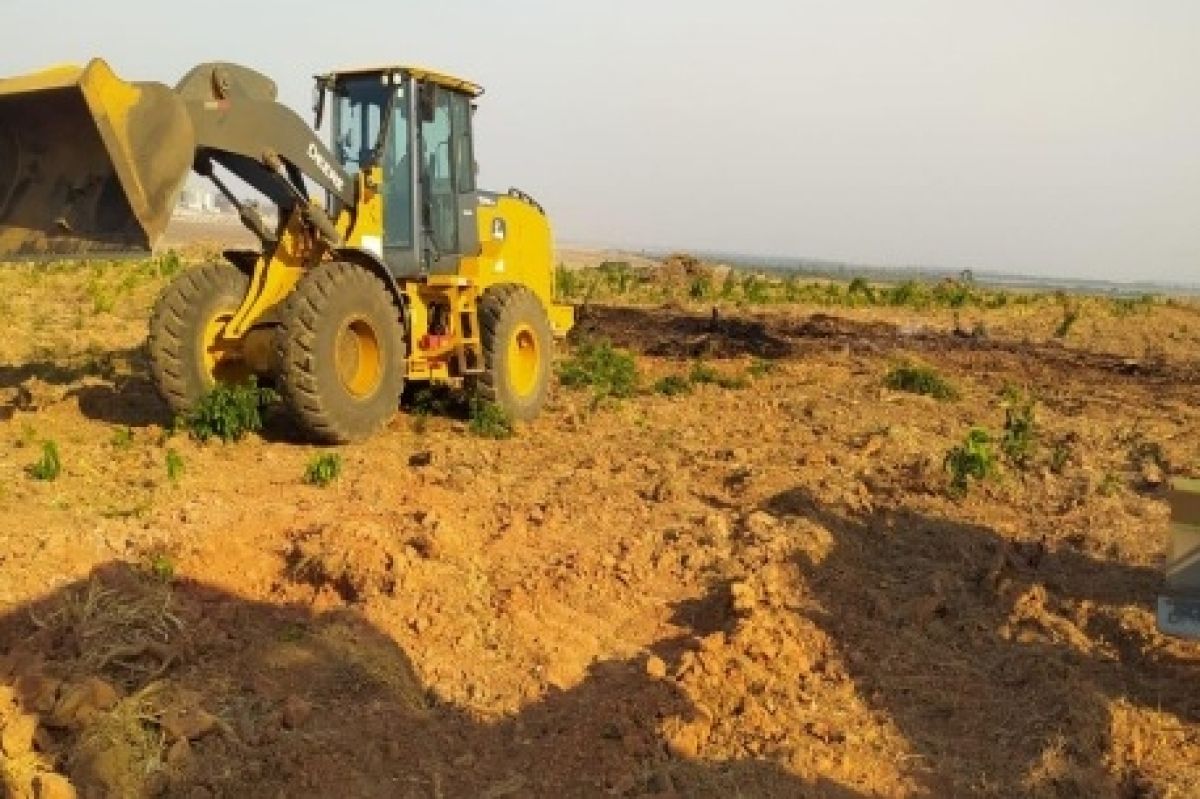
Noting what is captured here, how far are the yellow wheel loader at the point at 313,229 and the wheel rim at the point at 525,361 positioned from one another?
18 millimetres

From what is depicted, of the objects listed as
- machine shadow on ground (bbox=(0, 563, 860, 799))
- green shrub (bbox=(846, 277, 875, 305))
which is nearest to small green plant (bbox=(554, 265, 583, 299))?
green shrub (bbox=(846, 277, 875, 305))

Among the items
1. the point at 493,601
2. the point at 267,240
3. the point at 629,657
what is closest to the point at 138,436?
the point at 267,240

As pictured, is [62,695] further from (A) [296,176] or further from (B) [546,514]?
(A) [296,176]

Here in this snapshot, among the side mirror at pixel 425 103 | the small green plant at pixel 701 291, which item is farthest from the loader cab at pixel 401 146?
the small green plant at pixel 701 291

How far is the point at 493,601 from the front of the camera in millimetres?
5910

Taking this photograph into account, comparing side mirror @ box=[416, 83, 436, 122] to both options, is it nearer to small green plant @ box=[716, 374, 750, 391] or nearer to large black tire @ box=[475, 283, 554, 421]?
large black tire @ box=[475, 283, 554, 421]

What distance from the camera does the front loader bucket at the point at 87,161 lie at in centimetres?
723

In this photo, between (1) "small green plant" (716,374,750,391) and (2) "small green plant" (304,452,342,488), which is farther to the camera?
(1) "small green plant" (716,374,750,391)

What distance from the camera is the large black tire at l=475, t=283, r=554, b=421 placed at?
33.8 ft

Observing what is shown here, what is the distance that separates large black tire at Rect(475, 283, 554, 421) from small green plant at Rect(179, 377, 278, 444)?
217 centimetres

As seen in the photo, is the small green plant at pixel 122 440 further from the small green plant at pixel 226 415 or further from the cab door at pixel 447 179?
the cab door at pixel 447 179

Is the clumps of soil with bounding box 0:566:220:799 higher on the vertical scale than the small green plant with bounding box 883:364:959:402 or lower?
lower

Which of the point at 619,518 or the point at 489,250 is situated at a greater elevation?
the point at 489,250

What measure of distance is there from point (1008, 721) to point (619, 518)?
2782 millimetres
